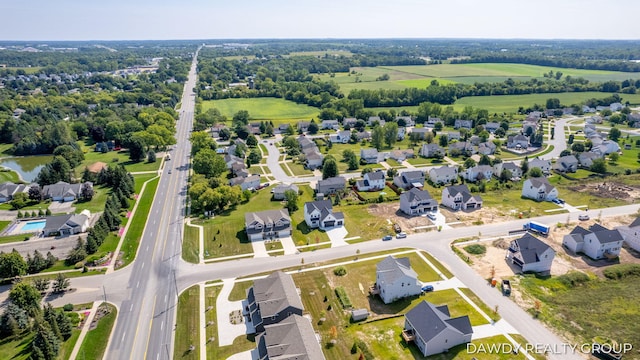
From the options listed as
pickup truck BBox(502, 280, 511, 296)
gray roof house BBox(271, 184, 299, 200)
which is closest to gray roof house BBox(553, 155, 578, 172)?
pickup truck BBox(502, 280, 511, 296)

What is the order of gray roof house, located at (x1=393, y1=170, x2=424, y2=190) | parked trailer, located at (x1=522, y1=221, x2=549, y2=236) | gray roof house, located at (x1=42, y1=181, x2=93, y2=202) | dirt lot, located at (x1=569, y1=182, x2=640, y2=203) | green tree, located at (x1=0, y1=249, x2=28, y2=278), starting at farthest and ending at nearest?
gray roof house, located at (x1=393, y1=170, x2=424, y2=190) < gray roof house, located at (x1=42, y1=181, x2=93, y2=202) < dirt lot, located at (x1=569, y1=182, x2=640, y2=203) < parked trailer, located at (x1=522, y1=221, x2=549, y2=236) < green tree, located at (x1=0, y1=249, x2=28, y2=278)

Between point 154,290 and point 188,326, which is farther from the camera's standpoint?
point 154,290

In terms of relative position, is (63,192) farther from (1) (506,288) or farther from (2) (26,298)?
(1) (506,288)

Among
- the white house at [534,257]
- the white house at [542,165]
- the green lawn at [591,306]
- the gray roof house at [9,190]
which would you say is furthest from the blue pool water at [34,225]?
the white house at [542,165]

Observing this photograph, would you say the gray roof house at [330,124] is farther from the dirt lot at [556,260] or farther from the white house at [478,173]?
the dirt lot at [556,260]

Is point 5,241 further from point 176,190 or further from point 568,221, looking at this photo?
point 568,221

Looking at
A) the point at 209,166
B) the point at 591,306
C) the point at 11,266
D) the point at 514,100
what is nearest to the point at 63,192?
the point at 209,166

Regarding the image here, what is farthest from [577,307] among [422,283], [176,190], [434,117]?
[434,117]

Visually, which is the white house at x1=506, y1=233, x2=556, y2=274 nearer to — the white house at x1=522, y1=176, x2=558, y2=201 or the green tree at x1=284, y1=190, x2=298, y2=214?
the white house at x1=522, y1=176, x2=558, y2=201
